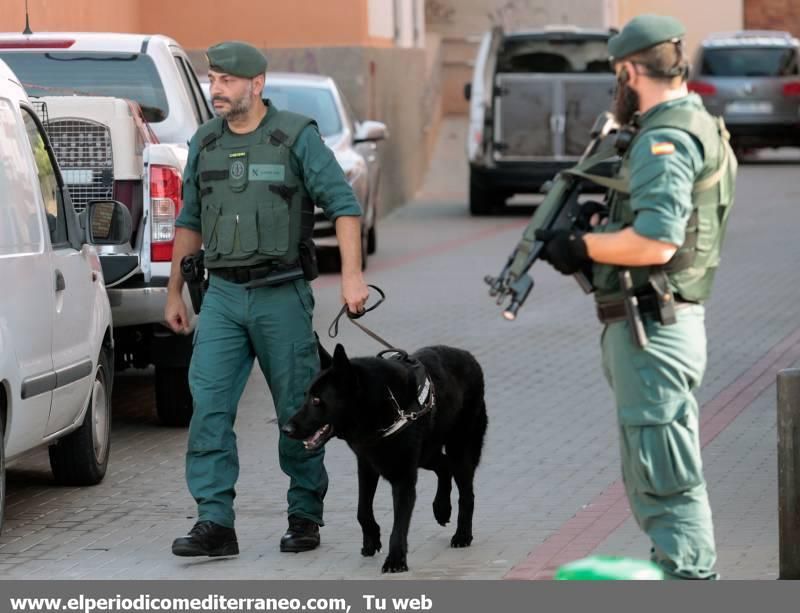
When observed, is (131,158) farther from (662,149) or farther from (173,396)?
(662,149)

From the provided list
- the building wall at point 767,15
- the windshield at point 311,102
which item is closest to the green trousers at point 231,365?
the windshield at point 311,102

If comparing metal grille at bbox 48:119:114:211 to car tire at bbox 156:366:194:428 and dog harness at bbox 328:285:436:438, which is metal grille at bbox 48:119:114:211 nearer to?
car tire at bbox 156:366:194:428

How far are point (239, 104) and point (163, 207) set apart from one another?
100 inches

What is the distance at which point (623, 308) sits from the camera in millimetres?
5617

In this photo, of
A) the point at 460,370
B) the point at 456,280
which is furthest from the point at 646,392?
the point at 456,280

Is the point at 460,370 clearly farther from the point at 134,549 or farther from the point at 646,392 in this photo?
the point at 646,392

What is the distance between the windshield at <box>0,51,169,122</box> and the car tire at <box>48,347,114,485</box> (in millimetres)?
2383

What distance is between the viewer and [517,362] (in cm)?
1291

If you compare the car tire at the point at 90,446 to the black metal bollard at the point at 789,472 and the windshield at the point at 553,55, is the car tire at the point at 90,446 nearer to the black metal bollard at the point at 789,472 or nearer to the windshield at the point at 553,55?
the black metal bollard at the point at 789,472

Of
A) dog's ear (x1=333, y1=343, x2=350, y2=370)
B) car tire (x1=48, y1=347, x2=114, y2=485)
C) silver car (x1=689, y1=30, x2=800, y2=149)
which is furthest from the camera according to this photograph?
silver car (x1=689, y1=30, x2=800, y2=149)

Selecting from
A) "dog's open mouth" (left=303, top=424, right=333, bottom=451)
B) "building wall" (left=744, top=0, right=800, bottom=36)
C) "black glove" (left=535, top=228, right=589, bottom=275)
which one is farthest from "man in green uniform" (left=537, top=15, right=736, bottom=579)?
"building wall" (left=744, top=0, right=800, bottom=36)

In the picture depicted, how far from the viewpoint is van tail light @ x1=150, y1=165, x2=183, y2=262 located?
978cm

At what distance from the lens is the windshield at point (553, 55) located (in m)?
24.4

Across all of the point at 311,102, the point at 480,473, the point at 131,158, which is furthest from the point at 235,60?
the point at 311,102
